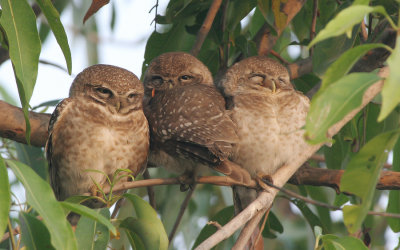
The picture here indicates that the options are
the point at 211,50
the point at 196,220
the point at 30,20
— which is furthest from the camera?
the point at 196,220

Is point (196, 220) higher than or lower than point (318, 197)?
lower

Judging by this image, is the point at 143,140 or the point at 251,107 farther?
the point at 143,140

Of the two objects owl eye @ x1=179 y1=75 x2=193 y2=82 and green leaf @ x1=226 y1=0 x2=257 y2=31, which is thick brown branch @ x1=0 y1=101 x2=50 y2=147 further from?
green leaf @ x1=226 y1=0 x2=257 y2=31

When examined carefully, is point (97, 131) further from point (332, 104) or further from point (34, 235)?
point (332, 104)

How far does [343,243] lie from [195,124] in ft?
2.77

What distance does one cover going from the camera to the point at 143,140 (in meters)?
2.78

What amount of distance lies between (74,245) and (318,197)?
2132 millimetres

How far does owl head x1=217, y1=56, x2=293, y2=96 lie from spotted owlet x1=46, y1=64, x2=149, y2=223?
17.6 inches

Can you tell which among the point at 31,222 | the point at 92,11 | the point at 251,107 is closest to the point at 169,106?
the point at 251,107

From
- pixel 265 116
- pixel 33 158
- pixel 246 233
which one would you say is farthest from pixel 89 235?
pixel 33 158

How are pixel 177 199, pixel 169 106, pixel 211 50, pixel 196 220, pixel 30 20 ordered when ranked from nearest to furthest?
pixel 30 20, pixel 169 106, pixel 177 199, pixel 211 50, pixel 196 220

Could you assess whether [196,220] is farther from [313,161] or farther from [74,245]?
[74,245]

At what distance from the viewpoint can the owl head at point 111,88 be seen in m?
2.83

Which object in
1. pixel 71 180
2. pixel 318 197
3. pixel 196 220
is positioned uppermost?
pixel 71 180
